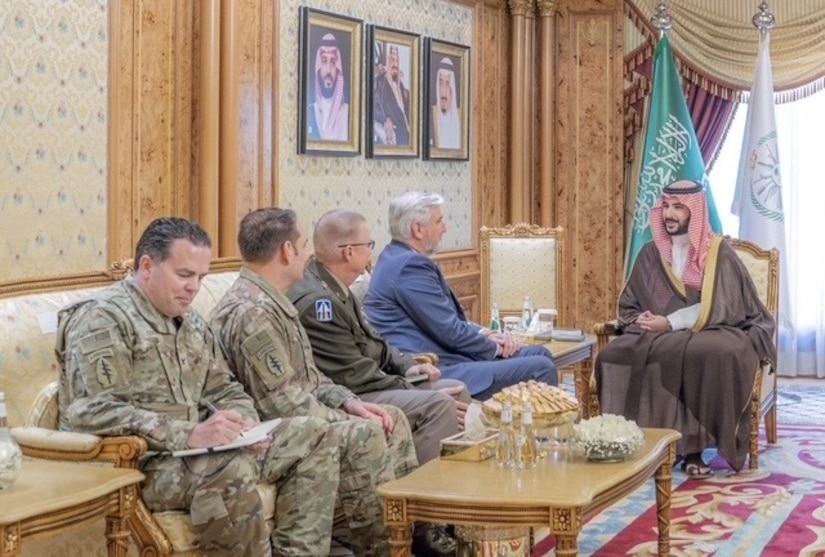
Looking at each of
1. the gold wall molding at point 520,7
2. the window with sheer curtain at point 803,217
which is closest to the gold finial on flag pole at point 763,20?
the window with sheer curtain at point 803,217

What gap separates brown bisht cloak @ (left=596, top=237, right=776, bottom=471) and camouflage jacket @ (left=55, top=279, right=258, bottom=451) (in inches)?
110

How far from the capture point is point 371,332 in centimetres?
526

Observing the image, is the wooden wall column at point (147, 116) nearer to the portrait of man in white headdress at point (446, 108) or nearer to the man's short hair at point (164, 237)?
the man's short hair at point (164, 237)

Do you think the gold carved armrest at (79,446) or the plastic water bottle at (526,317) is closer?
the gold carved armrest at (79,446)

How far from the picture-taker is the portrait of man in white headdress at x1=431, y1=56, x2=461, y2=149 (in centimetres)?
855

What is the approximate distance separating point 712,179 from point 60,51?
5454mm

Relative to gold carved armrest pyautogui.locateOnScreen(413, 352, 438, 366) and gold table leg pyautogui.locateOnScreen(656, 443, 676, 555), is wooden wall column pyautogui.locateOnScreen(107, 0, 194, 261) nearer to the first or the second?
gold carved armrest pyautogui.locateOnScreen(413, 352, 438, 366)

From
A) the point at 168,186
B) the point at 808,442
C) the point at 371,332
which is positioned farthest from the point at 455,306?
the point at 808,442

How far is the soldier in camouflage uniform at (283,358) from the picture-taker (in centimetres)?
448

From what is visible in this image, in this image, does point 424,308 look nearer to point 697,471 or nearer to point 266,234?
point 266,234

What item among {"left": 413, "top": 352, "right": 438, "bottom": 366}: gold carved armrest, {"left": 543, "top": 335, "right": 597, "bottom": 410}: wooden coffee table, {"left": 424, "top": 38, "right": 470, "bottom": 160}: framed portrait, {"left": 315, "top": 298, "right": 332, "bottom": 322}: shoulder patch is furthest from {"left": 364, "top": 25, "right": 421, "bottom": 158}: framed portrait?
{"left": 315, "top": 298, "right": 332, "bottom": 322}: shoulder patch

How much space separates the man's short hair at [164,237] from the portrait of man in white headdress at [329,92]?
3195 mm

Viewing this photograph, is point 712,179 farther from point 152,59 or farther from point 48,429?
point 48,429

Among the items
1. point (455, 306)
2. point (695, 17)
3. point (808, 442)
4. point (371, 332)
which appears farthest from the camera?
point (695, 17)
